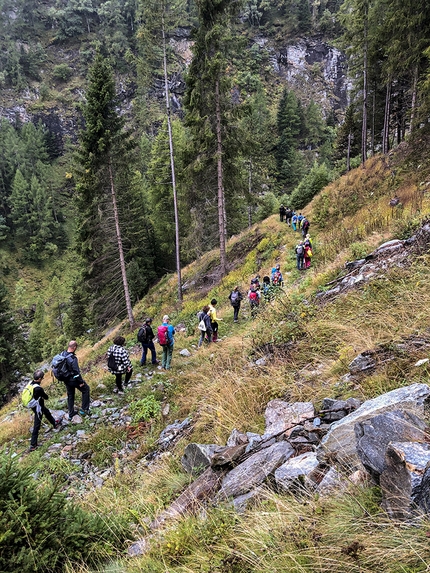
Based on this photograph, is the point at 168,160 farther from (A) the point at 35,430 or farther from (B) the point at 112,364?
(A) the point at 35,430

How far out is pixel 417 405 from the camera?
2553mm

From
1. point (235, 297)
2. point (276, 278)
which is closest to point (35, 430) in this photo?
point (235, 297)

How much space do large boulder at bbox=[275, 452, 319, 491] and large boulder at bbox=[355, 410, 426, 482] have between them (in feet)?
2.01

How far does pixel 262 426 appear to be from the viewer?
4.39 m

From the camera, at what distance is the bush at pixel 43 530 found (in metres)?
2.60

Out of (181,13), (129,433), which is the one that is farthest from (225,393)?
(181,13)

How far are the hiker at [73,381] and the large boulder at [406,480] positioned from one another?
7.40 metres

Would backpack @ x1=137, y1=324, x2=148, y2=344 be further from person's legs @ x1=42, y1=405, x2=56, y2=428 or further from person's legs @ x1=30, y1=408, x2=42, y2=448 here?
person's legs @ x1=30, y1=408, x2=42, y2=448

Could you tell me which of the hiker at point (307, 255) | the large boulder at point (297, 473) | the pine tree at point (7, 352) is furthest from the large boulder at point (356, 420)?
the pine tree at point (7, 352)

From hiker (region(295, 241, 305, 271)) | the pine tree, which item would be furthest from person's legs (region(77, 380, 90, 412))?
the pine tree

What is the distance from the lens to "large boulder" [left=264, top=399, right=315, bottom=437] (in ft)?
12.4

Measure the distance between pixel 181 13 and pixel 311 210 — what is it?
1442cm

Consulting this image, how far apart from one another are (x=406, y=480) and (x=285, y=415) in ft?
7.30

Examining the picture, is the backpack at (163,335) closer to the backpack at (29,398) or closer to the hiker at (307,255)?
the backpack at (29,398)
